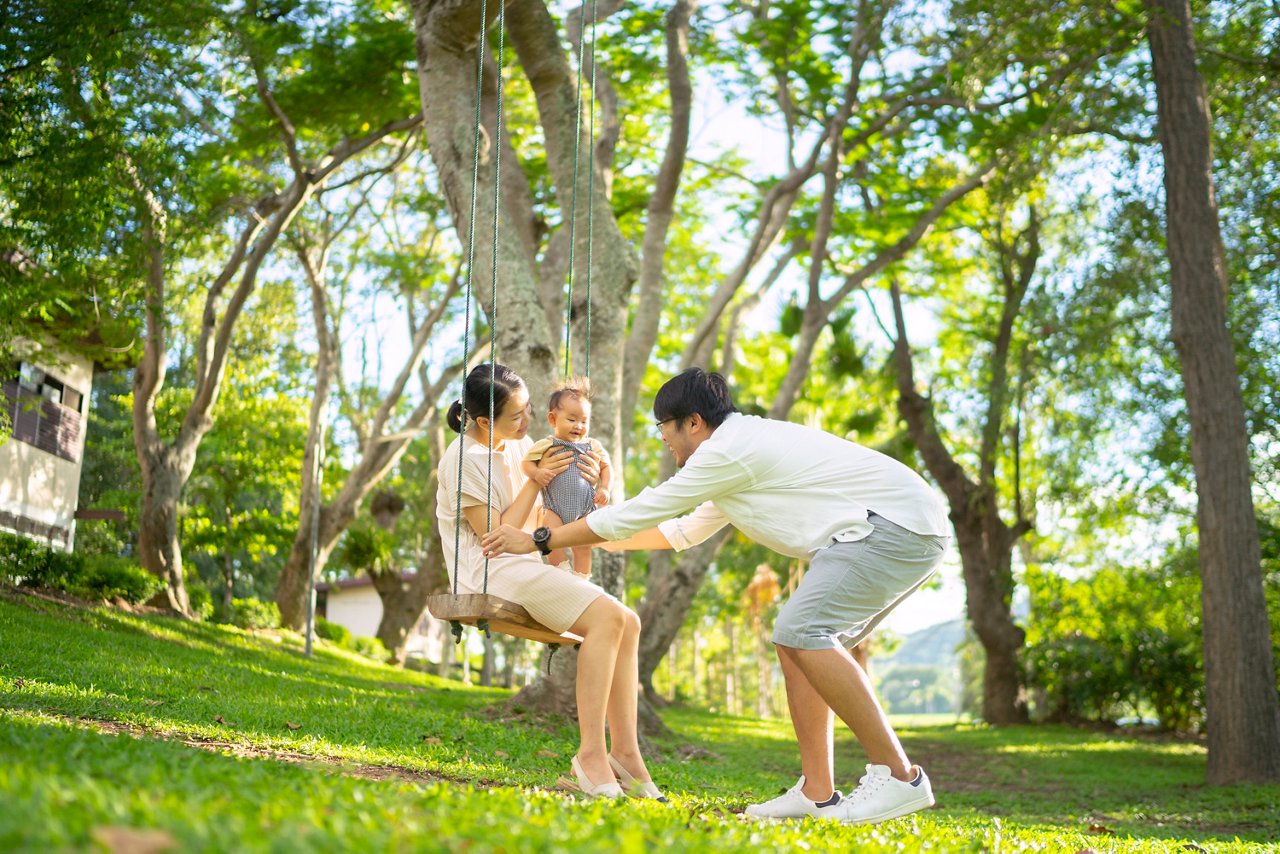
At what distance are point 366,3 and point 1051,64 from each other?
855 centimetres

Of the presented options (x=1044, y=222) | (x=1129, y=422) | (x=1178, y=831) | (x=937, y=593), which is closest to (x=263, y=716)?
(x=1178, y=831)

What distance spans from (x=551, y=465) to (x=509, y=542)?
0.49 metres

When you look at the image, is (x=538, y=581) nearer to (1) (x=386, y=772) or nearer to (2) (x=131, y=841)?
(1) (x=386, y=772)

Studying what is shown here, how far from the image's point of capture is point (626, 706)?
506 cm

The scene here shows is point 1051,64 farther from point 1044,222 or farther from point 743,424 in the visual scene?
point 743,424

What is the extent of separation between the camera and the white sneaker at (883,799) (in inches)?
176

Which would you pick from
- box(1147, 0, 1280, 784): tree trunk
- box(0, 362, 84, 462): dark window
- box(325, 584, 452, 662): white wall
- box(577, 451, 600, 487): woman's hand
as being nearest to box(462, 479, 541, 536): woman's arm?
box(577, 451, 600, 487): woman's hand

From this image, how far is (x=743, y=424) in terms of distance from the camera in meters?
4.79

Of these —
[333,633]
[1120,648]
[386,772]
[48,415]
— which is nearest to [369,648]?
→ [333,633]

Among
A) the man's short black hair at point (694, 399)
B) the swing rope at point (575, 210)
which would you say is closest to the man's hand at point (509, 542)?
the man's short black hair at point (694, 399)

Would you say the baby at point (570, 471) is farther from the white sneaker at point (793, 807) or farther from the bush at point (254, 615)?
the bush at point (254, 615)

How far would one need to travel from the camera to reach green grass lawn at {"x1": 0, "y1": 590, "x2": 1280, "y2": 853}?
2.56 metres

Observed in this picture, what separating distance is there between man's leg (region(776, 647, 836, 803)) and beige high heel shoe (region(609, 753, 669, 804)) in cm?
61

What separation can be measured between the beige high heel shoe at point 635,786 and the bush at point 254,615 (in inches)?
598
